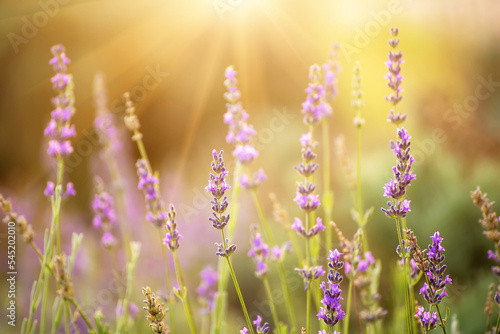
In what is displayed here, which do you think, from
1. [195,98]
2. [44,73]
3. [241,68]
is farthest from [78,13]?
[241,68]

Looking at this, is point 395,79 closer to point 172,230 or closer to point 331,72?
point 331,72

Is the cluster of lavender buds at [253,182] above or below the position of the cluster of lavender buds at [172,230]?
above

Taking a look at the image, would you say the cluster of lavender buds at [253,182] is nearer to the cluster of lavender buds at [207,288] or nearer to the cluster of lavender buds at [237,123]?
the cluster of lavender buds at [237,123]

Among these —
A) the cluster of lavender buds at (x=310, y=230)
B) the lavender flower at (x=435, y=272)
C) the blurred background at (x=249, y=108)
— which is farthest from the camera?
the blurred background at (x=249, y=108)

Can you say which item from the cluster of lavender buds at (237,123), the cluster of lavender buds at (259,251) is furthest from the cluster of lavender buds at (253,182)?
the cluster of lavender buds at (259,251)

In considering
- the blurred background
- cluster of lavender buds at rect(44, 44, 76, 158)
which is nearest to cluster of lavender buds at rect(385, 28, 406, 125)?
cluster of lavender buds at rect(44, 44, 76, 158)
